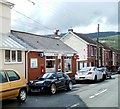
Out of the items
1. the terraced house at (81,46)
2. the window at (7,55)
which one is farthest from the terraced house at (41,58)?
the terraced house at (81,46)

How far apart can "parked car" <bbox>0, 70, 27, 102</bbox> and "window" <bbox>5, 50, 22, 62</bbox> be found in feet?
30.8

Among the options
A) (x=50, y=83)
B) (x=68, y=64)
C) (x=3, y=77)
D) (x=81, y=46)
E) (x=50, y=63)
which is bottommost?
(x=50, y=83)

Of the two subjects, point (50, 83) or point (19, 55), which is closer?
point (50, 83)

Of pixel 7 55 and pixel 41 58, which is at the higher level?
pixel 7 55

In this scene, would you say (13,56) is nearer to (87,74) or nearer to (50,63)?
(50,63)

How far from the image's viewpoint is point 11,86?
496 inches

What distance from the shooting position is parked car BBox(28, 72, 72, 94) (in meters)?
16.8

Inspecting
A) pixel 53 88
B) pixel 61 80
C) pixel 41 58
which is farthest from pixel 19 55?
pixel 53 88

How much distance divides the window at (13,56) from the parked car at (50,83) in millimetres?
5444

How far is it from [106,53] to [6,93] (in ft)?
183

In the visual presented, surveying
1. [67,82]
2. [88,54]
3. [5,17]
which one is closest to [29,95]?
[67,82]

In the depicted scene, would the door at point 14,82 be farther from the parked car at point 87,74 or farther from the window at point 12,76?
the parked car at point 87,74

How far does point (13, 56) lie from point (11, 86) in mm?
11006

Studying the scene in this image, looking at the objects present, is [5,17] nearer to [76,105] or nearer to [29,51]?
[29,51]
